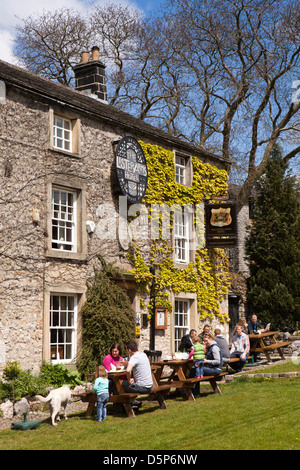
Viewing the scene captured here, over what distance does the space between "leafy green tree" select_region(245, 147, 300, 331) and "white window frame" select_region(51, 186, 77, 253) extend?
995 cm

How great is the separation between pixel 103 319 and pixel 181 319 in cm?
489

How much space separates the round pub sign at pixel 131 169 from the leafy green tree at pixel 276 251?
791 centimetres

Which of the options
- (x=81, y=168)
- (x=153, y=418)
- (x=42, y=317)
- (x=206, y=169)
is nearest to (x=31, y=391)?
(x=42, y=317)

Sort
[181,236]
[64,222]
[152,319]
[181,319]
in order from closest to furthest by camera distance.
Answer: [64,222] → [152,319] → [181,319] → [181,236]

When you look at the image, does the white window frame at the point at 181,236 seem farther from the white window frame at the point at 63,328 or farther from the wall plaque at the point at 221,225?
the white window frame at the point at 63,328

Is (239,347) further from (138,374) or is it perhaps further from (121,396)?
(121,396)

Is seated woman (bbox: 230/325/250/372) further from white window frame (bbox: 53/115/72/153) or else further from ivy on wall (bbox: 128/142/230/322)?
white window frame (bbox: 53/115/72/153)

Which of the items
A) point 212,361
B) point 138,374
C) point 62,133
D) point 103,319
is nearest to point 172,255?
point 103,319

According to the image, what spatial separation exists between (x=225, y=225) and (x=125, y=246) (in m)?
4.55

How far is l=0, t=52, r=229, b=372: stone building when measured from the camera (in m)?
14.1

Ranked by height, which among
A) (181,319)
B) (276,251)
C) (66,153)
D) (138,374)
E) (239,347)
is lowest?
(138,374)

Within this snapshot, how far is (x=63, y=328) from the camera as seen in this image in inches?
600

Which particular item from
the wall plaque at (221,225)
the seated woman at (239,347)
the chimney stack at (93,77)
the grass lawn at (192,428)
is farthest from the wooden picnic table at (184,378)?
the chimney stack at (93,77)

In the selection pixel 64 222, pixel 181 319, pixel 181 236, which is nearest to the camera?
pixel 64 222
